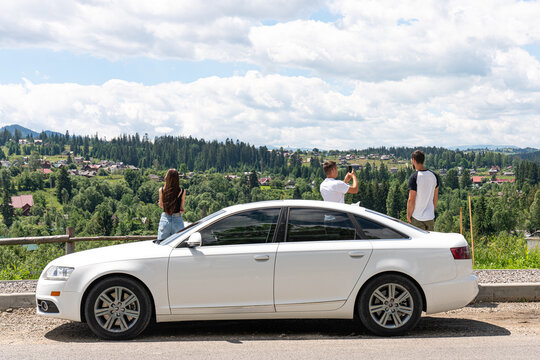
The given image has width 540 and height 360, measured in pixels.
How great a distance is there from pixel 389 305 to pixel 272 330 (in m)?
1.40

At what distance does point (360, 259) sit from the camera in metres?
6.10

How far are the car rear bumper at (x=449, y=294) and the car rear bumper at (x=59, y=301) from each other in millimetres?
3813

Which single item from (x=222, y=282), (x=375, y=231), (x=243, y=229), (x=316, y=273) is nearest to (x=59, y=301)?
(x=222, y=282)

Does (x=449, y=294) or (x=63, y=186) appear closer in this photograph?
(x=449, y=294)

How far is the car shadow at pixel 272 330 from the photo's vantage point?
20.3 feet

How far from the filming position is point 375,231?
6.32 meters

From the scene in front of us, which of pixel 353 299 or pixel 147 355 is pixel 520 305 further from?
pixel 147 355

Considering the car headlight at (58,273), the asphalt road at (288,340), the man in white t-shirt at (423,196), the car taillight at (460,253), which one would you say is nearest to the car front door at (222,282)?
the asphalt road at (288,340)

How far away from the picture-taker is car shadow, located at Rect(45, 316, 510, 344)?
620cm

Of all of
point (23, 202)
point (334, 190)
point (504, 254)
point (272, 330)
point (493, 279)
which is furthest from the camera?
point (23, 202)

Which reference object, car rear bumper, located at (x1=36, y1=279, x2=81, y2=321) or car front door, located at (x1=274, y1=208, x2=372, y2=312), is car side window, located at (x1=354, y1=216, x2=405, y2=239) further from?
car rear bumper, located at (x1=36, y1=279, x2=81, y2=321)

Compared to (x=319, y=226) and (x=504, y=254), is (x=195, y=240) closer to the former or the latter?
(x=319, y=226)

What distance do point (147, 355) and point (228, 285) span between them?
1109 millimetres

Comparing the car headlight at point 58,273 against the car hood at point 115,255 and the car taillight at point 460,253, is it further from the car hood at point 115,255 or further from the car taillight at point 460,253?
the car taillight at point 460,253
